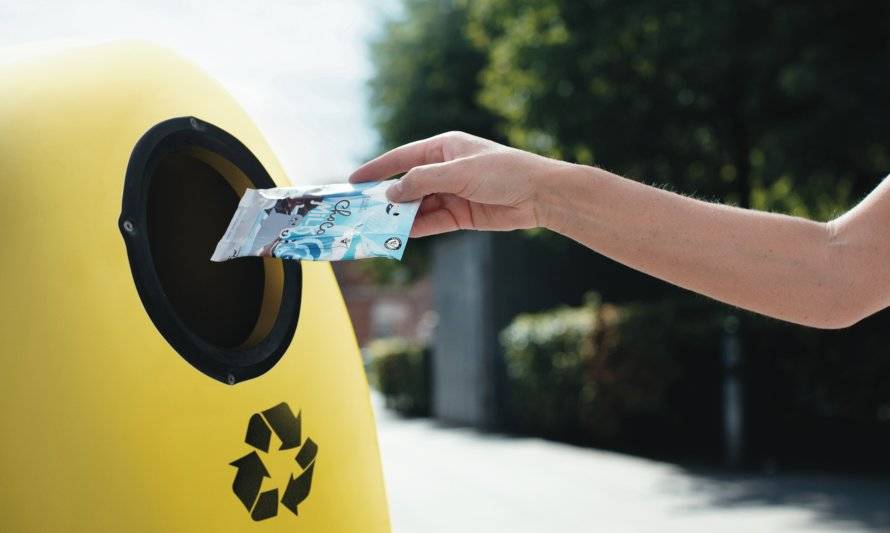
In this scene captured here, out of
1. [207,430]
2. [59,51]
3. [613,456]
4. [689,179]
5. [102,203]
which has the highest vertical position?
[689,179]

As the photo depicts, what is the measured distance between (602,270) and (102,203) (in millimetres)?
15791

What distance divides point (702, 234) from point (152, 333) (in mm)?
830

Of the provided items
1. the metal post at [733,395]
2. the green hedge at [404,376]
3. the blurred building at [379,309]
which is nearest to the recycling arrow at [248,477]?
the metal post at [733,395]

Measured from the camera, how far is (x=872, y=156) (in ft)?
32.5

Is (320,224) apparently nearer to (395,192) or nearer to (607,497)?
(395,192)

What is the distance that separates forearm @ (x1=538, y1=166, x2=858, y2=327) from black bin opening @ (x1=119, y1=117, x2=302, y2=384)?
546mm

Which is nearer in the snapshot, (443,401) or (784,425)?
(784,425)

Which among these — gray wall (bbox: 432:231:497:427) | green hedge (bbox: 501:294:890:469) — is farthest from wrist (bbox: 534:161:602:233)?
gray wall (bbox: 432:231:497:427)

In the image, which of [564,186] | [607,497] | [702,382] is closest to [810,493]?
[607,497]

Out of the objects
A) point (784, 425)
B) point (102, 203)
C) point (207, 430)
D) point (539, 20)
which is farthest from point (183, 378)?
point (539, 20)

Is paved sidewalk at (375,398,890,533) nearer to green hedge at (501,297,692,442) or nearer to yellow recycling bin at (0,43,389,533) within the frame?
green hedge at (501,297,692,442)

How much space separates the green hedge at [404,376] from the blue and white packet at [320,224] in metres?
19.6

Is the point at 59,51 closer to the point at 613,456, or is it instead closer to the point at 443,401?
the point at 613,456

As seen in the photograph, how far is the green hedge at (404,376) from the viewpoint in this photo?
21.3 metres
